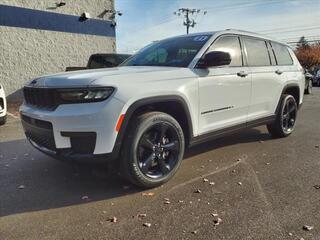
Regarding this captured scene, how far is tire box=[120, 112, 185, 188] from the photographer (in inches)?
152

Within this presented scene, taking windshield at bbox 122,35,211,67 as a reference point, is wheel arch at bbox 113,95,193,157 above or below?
below

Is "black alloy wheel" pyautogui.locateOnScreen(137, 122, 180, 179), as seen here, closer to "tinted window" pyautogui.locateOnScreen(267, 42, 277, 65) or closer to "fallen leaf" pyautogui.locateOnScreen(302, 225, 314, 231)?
"fallen leaf" pyautogui.locateOnScreen(302, 225, 314, 231)

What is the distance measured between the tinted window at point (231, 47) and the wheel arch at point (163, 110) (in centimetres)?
106

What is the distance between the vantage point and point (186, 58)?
4699mm

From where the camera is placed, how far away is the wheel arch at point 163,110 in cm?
374

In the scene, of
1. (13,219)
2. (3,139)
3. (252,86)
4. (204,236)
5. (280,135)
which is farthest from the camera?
(3,139)

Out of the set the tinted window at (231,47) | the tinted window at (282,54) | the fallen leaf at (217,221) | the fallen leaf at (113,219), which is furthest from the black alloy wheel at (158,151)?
the tinted window at (282,54)

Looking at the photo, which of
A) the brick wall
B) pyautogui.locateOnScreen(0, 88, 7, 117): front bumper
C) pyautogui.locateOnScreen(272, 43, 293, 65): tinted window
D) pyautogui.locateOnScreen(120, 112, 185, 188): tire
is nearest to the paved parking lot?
pyautogui.locateOnScreen(120, 112, 185, 188): tire

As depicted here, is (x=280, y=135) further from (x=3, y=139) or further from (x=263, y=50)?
(x=3, y=139)

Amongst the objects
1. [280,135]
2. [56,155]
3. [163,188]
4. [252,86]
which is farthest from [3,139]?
[280,135]

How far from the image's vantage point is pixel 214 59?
177 inches

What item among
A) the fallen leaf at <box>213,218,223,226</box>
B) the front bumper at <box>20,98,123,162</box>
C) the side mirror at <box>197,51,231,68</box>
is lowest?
the fallen leaf at <box>213,218,223,226</box>

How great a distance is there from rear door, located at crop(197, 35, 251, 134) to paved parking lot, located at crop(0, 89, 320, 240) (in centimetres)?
63

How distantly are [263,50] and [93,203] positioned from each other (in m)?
3.77
